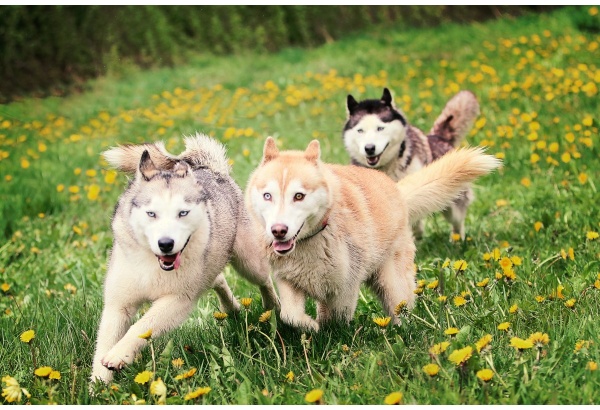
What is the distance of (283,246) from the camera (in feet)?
12.2

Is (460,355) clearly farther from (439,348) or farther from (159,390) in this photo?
(159,390)

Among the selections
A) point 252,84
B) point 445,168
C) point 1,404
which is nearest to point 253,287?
point 445,168

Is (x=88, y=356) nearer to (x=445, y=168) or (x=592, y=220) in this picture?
(x=445, y=168)

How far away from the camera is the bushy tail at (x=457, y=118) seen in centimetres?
723

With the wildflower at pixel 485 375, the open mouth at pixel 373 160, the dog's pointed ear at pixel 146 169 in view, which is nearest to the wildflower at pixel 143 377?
the dog's pointed ear at pixel 146 169

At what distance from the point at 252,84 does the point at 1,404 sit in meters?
9.96

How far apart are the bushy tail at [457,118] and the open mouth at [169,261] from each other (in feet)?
14.0

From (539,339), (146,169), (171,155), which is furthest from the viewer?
(171,155)

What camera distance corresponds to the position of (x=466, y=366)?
3.07 metres

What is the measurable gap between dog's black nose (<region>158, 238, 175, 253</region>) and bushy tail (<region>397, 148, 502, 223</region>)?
194 centimetres

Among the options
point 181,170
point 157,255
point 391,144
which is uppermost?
point 181,170

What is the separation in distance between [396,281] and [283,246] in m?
1.11

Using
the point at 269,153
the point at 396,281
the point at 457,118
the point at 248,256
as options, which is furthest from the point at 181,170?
the point at 457,118

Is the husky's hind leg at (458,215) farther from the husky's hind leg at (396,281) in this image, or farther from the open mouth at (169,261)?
the open mouth at (169,261)
